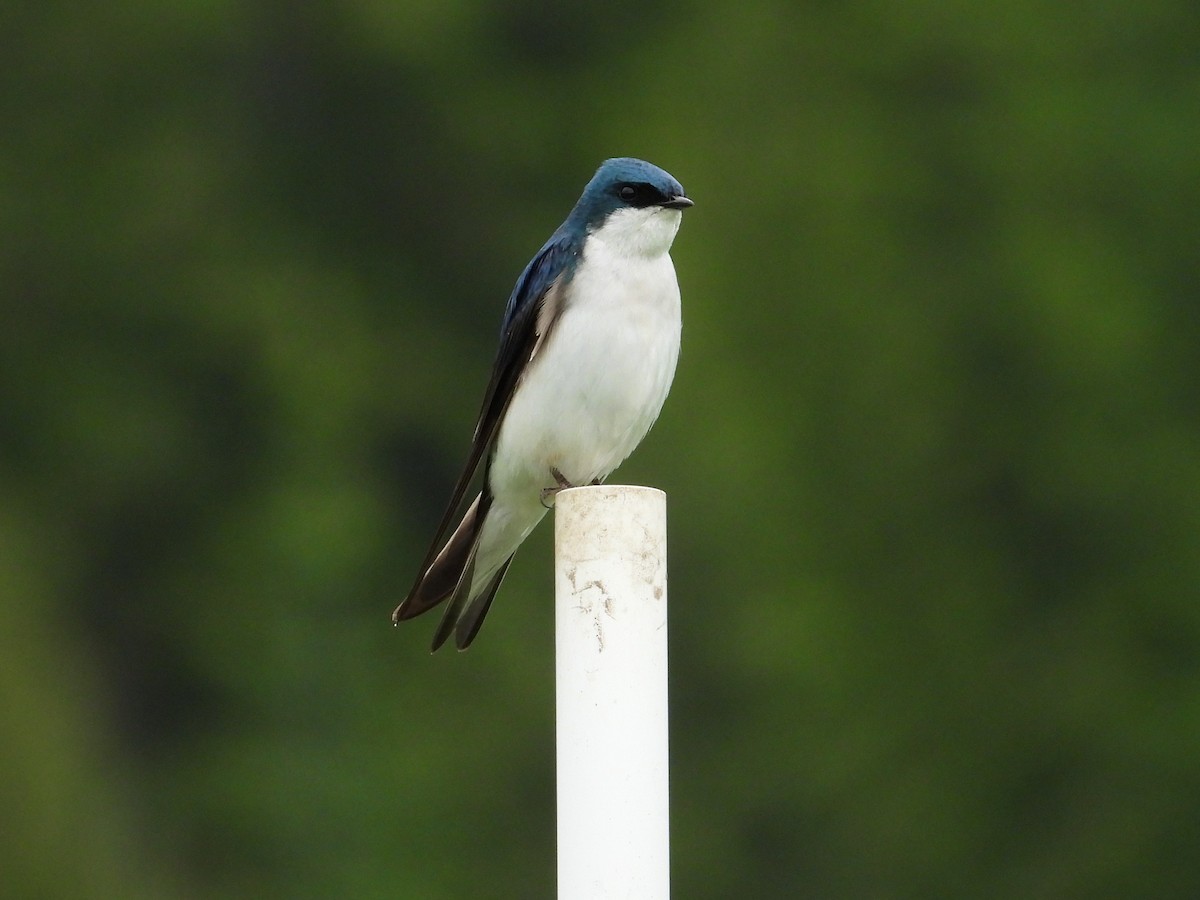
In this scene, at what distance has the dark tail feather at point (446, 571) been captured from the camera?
4316 mm

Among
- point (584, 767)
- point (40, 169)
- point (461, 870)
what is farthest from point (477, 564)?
point (40, 169)

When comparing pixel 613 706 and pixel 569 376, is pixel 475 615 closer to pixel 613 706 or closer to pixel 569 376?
pixel 569 376

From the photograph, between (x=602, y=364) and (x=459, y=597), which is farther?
(x=459, y=597)

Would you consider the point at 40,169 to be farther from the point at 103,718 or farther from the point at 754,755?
the point at 754,755

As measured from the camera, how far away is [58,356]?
12.5 metres

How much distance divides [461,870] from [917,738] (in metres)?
2.13

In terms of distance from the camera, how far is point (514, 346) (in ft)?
14.6

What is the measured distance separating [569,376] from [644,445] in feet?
20.2

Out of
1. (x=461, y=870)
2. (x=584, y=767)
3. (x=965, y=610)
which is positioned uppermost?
(x=584, y=767)

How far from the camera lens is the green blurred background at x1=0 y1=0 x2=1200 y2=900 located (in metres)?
10.5

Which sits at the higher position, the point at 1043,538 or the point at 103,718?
the point at 1043,538

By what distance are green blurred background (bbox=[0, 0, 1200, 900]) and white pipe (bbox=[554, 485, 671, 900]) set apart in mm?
6692

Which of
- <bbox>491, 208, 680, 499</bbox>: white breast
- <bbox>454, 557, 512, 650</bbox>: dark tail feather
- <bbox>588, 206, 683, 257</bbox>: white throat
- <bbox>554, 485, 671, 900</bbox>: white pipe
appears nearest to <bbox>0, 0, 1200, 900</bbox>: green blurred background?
<bbox>454, 557, 512, 650</bbox>: dark tail feather

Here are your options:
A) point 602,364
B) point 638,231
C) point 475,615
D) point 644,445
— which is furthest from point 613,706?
point 644,445
